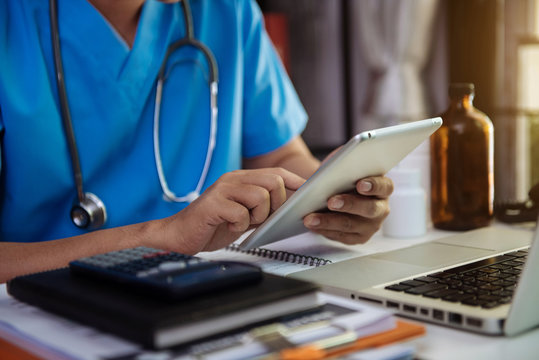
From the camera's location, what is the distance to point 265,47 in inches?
52.1

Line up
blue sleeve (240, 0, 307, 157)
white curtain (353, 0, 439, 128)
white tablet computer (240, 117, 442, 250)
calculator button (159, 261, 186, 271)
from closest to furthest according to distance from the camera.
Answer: calculator button (159, 261, 186, 271) → white tablet computer (240, 117, 442, 250) → blue sleeve (240, 0, 307, 157) → white curtain (353, 0, 439, 128)

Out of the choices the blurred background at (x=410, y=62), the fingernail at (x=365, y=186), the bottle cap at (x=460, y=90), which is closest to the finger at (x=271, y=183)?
the fingernail at (x=365, y=186)

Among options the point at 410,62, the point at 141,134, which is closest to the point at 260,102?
the point at 141,134

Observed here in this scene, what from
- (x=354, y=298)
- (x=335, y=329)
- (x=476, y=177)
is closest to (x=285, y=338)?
(x=335, y=329)

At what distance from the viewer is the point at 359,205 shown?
826 millimetres

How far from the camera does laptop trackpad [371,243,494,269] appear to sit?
71cm

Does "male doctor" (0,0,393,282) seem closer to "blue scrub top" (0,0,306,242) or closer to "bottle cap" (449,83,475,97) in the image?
"blue scrub top" (0,0,306,242)

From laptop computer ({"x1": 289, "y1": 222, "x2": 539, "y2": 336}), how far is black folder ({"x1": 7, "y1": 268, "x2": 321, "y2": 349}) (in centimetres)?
11

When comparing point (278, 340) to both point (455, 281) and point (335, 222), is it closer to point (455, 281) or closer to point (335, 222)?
point (455, 281)

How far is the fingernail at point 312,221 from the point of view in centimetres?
81

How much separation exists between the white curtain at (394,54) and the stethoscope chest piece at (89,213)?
1.88m

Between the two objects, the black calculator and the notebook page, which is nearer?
the black calculator

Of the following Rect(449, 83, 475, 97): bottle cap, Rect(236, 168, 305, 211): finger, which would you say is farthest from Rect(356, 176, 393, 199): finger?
Rect(449, 83, 475, 97): bottle cap

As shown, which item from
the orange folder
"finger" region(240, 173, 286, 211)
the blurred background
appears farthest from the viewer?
the blurred background
